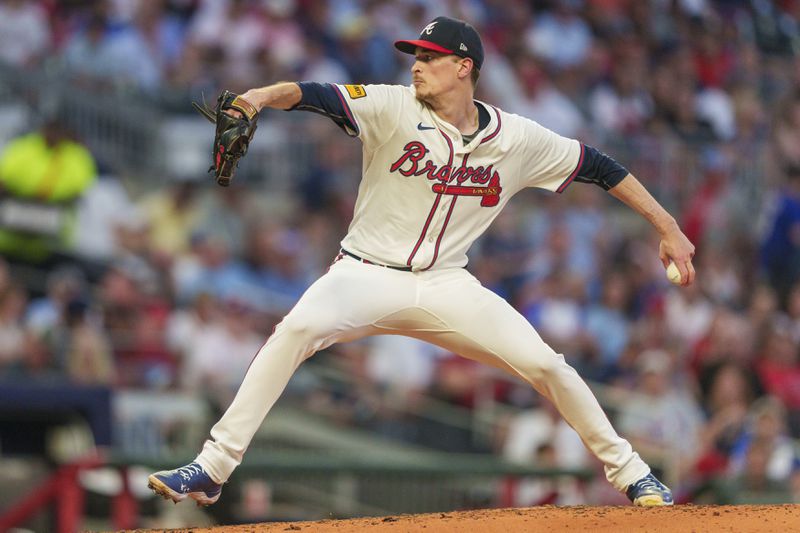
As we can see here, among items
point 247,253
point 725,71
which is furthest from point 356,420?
point 725,71

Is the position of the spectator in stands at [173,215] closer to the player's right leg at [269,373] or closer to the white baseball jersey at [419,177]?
the white baseball jersey at [419,177]

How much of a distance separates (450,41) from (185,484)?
2.01 meters

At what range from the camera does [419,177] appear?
535 cm

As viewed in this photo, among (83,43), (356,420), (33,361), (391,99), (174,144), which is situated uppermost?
(391,99)

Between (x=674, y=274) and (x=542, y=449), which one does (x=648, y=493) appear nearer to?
(x=674, y=274)

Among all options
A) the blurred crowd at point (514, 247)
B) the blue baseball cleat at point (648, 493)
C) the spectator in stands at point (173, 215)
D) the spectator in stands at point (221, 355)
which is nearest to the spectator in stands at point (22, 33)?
the blurred crowd at point (514, 247)

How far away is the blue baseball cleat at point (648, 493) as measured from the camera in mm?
5586

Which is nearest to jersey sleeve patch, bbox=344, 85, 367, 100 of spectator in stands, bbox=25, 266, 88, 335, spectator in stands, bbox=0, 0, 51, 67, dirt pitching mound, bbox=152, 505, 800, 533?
dirt pitching mound, bbox=152, 505, 800, 533

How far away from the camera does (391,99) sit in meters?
5.29

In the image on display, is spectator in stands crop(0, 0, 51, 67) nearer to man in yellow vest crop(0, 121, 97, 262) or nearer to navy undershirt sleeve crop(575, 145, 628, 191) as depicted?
→ man in yellow vest crop(0, 121, 97, 262)

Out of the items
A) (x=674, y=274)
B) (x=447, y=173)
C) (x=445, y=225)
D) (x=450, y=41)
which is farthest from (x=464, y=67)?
(x=674, y=274)

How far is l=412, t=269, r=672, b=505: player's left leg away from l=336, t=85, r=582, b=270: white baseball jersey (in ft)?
0.49

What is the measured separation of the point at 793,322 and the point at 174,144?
5.57m

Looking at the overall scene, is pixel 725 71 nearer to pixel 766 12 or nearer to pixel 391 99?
pixel 766 12
